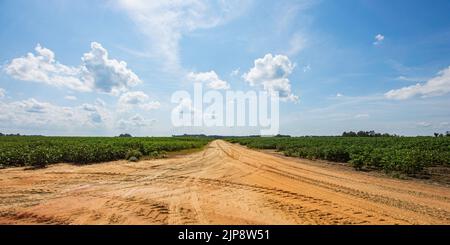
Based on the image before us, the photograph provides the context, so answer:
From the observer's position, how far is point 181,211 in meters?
6.83

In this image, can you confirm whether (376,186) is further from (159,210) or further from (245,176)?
(159,210)

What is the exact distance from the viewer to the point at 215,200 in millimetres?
7941

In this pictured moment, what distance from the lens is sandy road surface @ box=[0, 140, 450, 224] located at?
634cm

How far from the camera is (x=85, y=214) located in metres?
6.56

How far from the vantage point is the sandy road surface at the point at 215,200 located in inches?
250
